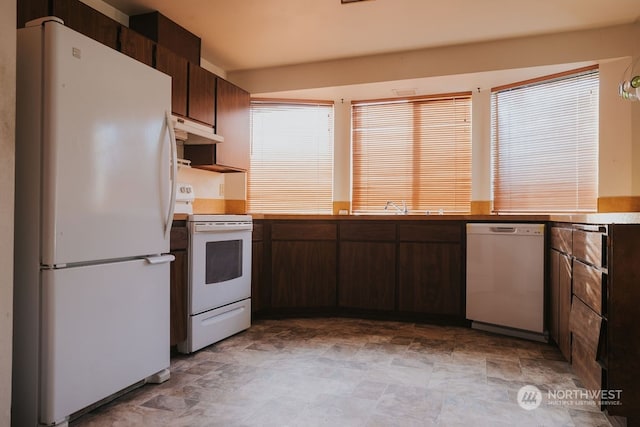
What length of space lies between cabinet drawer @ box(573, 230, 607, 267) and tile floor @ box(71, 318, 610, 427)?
0.68m

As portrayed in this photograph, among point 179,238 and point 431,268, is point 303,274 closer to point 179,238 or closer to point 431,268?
point 431,268

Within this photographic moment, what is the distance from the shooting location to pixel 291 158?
4398 millimetres

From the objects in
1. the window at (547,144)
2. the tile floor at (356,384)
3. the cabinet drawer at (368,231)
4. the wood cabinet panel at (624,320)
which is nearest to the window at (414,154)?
the window at (547,144)

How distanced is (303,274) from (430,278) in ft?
3.59

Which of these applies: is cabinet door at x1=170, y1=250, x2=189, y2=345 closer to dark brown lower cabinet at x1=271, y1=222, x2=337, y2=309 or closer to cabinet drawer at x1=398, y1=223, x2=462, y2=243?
dark brown lower cabinet at x1=271, y1=222, x2=337, y2=309

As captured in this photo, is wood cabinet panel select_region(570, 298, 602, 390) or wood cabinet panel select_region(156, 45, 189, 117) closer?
wood cabinet panel select_region(570, 298, 602, 390)

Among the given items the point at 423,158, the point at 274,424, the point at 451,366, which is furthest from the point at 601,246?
the point at 423,158

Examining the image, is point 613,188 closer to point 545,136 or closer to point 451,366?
point 545,136

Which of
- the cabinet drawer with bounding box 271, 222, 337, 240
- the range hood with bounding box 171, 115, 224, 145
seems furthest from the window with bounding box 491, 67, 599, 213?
the range hood with bounding box 171, 115, 224, 145

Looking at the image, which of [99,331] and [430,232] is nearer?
[99,331]

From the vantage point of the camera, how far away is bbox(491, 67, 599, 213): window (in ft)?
11.3

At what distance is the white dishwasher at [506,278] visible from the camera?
A: 313 centimetres

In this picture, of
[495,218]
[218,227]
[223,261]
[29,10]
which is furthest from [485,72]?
[29,10]

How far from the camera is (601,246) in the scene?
1.91 meters
